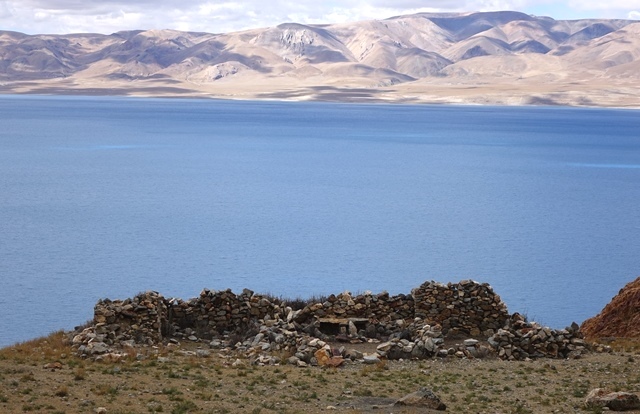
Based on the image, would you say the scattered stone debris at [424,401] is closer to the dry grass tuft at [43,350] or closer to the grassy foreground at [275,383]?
the grassy foreground at [275,383]

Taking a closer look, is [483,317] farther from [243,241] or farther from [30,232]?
[30,232]

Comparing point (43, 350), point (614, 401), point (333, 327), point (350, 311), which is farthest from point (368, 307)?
point (614, 401)

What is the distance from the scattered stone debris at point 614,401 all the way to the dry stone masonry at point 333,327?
136 inches

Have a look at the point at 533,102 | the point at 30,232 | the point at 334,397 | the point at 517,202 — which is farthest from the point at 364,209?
the point at 533,102

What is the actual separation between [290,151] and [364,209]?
1391 inches

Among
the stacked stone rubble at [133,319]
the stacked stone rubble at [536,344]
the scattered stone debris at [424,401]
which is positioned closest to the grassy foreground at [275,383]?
the scattered stone debris at [424,401]

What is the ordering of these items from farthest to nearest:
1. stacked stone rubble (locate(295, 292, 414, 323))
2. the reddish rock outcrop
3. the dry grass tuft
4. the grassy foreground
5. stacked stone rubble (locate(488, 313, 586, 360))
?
the reddish rock outcrop, stacked stone rubble (locate(295, 292, 414, 323)), stacked stone rubble (locate(488, 313, 586, 360)), the dry grass tuft, the grassy foreground

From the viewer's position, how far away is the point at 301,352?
13.6 meters

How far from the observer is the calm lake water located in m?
29.7

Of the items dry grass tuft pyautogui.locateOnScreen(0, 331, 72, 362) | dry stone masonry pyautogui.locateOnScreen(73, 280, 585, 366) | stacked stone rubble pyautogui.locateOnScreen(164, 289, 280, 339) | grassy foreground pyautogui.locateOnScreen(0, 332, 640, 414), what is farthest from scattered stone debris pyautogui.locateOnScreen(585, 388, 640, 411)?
dry grass tuft pyautogui.locateOnScreen(0, 331, 72, 362)

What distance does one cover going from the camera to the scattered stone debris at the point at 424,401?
10.4 meters

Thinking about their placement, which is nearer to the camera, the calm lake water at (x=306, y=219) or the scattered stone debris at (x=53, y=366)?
the scattered stone debris at (x=53, y=366)

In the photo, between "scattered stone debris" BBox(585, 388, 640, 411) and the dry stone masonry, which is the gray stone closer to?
the dry stone masonry

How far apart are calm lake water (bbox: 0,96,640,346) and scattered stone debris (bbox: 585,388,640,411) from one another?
1463cm
